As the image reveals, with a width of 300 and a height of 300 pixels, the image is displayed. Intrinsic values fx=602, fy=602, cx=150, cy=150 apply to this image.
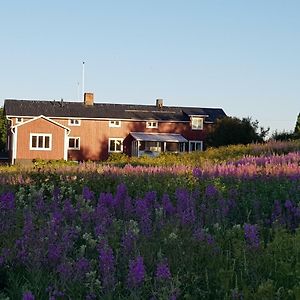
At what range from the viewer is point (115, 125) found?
63156 millimetres

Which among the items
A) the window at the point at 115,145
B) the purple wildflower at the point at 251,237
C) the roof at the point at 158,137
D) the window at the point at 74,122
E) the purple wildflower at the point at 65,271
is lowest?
the purple wildflower at the point at 65,271

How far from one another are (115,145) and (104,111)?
3.78m

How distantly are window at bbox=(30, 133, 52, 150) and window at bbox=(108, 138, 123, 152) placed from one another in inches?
344

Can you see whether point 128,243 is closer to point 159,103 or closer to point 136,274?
point 136,274

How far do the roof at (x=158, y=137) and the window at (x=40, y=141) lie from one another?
30.0 ft

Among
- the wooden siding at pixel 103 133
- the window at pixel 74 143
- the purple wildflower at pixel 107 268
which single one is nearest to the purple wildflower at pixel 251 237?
the purple wildflower at pixel 107 268

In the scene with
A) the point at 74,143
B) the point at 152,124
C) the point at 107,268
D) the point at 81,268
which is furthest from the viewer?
the point at 152,124

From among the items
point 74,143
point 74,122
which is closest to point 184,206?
point 74,143

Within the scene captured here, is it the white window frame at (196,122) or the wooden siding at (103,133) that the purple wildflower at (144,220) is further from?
the white window frame at (196,122)

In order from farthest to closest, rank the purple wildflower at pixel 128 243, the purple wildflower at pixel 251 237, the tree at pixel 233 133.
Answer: the tree at pixel 233 133 → the purple wildflower at pixel 251 237 → the purple wildflower at pixel 128 243

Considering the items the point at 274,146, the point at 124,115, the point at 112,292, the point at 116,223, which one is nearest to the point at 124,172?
the point at 116,223

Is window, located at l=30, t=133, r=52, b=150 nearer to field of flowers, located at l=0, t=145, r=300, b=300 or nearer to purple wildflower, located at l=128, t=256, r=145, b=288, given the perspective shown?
field of flowers, located at l=0, t=145, r=300, b=300

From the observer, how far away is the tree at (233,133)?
50750mm

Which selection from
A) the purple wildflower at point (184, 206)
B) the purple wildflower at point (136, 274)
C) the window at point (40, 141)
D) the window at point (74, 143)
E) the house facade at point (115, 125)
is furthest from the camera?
the window at point (74, 143)
